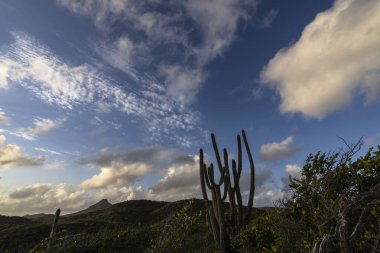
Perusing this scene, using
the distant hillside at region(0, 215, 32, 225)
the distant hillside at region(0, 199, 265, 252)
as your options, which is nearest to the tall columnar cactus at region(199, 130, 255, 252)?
the distant hillside at region(0, 199, 265, 252)

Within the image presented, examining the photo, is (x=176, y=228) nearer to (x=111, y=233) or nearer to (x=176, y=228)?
(x=176, y=228)

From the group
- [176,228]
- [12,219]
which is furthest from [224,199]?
[12,219]

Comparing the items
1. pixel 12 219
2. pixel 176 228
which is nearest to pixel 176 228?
pixel 176 228

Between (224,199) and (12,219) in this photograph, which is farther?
(12,219)

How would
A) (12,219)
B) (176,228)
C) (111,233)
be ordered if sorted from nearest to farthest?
1. (176,228)
2. (111,233)
3. (12,219)

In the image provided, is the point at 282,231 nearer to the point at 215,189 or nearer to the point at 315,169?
the point at 315,169

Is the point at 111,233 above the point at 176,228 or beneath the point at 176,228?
above

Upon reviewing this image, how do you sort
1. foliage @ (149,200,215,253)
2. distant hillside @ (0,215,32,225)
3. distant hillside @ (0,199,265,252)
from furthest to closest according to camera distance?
distant hillside @ (0,215,32,225)
distant hillside @ (0,199,265,252)
foliage @ (149,200,215,253)

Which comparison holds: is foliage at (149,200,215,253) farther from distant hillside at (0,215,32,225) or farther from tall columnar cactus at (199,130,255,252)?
distant hillside at (0,215,32,225)

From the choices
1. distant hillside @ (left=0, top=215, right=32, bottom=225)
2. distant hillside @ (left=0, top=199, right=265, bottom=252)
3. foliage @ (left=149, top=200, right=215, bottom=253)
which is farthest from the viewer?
distant hillside @ (left=0, top=215, right=32, bottom=225)

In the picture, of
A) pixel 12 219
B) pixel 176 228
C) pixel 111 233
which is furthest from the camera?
pixel 12 219

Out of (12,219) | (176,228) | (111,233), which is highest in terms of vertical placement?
(12,219)

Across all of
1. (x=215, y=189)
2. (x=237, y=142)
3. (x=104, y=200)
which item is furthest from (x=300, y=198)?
(x=104, y=200)

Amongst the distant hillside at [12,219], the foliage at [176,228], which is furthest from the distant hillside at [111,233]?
the foliage at [176,228]
